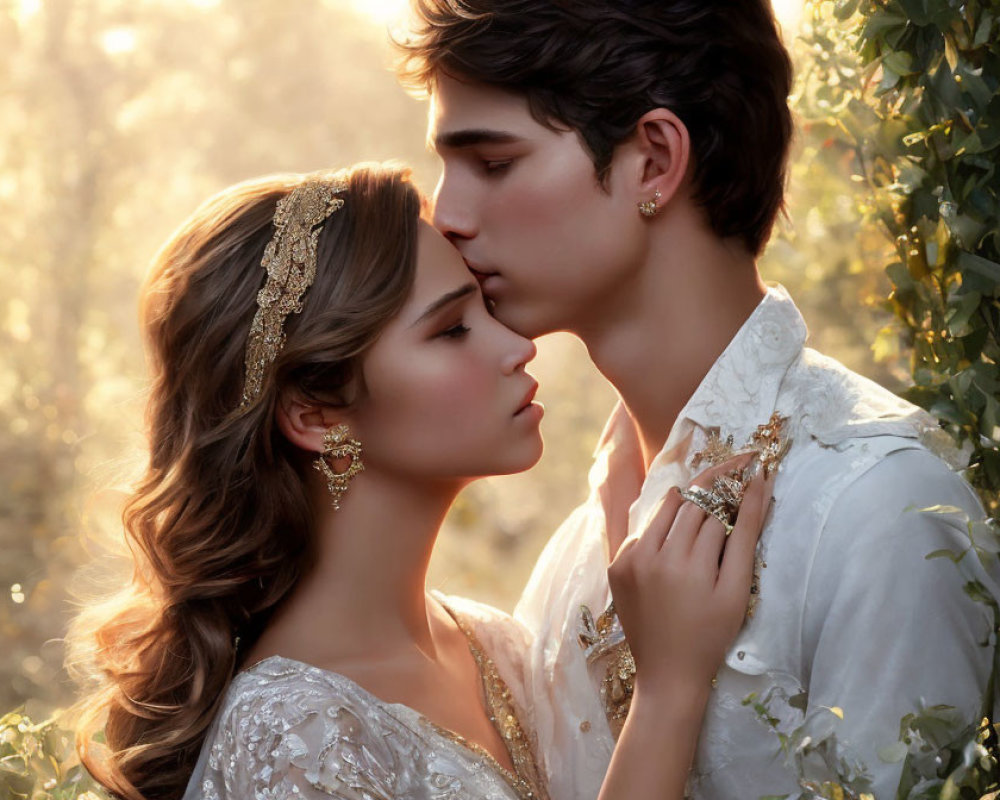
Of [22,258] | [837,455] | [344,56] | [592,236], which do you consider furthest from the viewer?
[344,56]

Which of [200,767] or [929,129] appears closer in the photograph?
[929,129]

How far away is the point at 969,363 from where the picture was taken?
199 centimetres

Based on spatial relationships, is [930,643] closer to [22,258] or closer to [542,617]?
[542,617]

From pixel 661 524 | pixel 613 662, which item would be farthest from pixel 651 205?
pixel 613 662

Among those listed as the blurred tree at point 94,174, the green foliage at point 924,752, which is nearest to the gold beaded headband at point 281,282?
the green foliage at point 924,752

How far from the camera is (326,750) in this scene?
2150 millimetres

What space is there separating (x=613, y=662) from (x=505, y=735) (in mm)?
330

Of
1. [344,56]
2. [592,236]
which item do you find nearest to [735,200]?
[592,236]

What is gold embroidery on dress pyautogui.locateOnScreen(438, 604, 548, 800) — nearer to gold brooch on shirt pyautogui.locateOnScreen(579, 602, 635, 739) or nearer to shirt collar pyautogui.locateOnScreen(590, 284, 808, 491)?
gold brooch on shirt pyautogui.locateOnScreen(579, 602, 635, 739)

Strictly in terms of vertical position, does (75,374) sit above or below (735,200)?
below

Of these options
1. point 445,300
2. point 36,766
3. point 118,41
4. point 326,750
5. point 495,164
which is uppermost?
point 118,41

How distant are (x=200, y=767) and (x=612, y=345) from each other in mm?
1187

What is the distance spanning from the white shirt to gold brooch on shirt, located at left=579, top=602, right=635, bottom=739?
4cm

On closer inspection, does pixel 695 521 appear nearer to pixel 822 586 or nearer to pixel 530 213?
pixel 822 586
